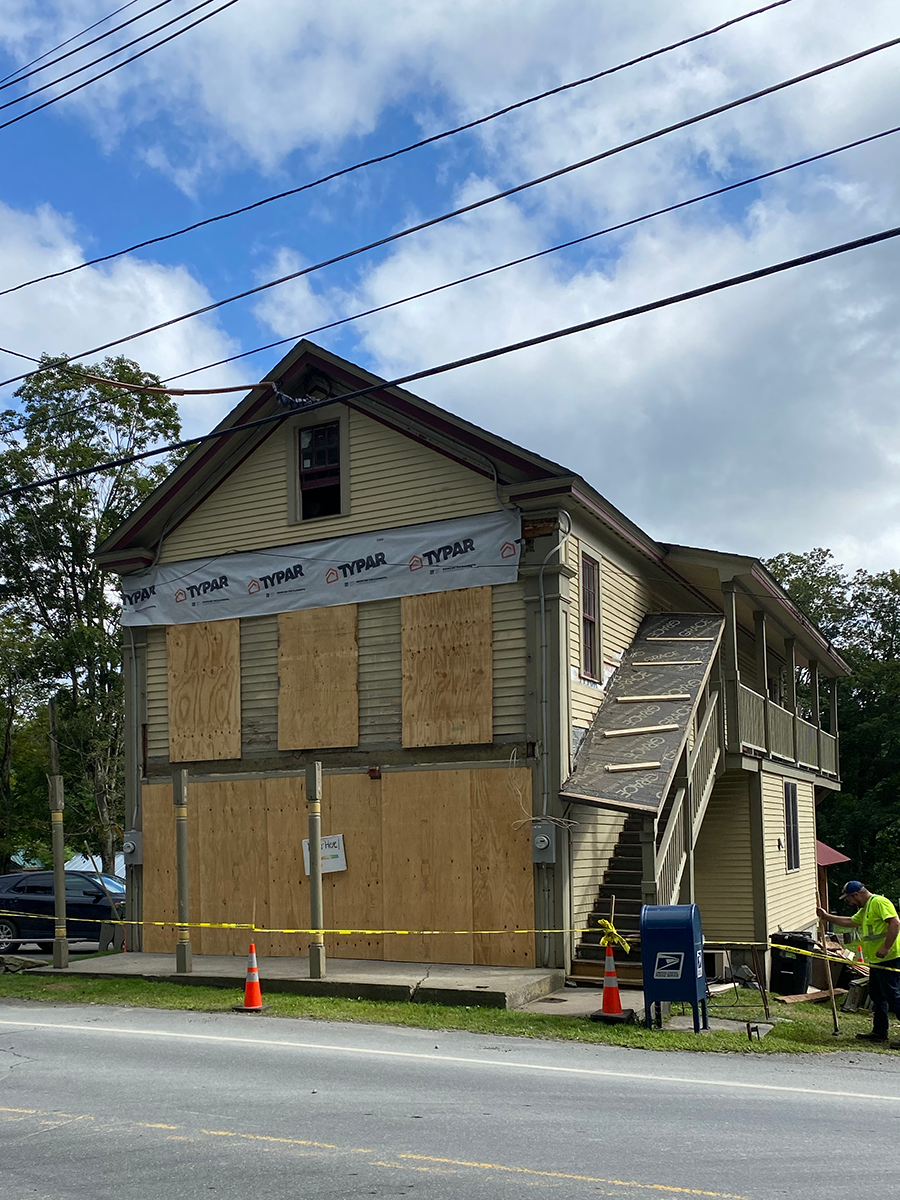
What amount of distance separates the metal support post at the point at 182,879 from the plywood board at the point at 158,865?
314 centimetres

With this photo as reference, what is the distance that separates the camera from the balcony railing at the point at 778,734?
2027 cm

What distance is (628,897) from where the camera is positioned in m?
17.3

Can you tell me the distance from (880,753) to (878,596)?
24.1 ft

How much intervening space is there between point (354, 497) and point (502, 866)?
595 cm

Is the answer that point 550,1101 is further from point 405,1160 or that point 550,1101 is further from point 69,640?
point 69,640

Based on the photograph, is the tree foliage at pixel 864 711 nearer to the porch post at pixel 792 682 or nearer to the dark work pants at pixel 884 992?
the porch post at pixel 792 682

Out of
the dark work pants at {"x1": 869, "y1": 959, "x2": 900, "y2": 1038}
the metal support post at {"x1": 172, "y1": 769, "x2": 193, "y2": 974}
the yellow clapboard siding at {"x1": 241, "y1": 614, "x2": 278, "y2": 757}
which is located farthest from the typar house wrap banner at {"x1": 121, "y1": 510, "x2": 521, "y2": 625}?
the dark work pants at {"x1": 869, "y1": 959, "x2": 900, "y2": 1038}

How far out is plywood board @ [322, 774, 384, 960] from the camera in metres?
17.3

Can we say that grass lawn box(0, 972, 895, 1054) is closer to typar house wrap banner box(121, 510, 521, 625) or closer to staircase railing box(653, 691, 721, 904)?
staircase railing box(653, 691, 721, 904)

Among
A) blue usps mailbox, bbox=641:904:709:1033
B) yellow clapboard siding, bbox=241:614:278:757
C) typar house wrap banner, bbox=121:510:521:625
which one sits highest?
typar house wrap banner, bbox=121:510:521:625

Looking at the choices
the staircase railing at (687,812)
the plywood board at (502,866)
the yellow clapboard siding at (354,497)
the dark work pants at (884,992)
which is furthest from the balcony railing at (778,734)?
the dark work pants at (884,992)

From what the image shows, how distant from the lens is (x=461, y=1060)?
1045 cm

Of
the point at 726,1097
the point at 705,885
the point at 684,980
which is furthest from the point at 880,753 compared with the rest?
the point at 726,1097

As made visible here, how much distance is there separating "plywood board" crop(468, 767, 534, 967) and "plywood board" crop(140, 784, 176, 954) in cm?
547
